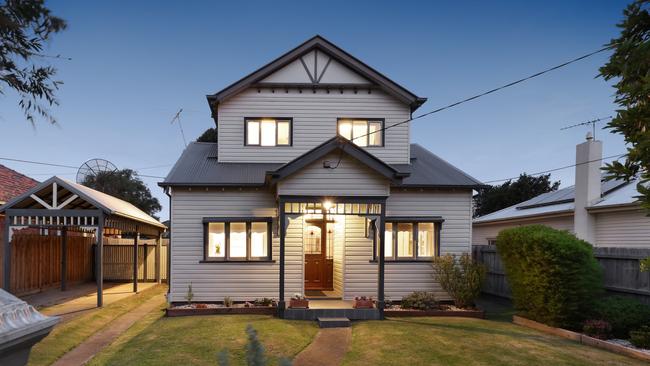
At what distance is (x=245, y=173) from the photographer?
13.8 meters

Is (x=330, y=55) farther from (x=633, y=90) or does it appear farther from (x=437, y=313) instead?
(x=633, y=90)

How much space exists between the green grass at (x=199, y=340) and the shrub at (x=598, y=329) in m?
6.30

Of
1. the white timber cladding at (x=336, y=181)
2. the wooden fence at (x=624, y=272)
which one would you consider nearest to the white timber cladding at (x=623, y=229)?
the wooden fence at (x=624, y=272)

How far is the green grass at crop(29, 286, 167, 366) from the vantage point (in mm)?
8250

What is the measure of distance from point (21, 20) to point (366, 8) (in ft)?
52.9

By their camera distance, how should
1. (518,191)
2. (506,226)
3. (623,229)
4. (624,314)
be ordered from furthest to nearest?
(518,191) → (506,226) → (623,229) → (624,314)

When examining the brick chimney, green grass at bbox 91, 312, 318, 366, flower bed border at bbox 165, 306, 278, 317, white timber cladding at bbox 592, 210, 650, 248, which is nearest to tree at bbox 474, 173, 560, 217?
the brick chimney

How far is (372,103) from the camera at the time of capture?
15102 mm

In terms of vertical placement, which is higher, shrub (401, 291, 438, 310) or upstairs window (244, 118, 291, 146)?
upstairs window (244, 118, 291, 146)

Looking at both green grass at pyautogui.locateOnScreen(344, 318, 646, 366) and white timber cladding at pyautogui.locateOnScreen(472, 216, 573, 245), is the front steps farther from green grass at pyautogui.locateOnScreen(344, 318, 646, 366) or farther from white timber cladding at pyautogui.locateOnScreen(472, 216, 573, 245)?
white timber cladding at pyautogui.locateOnScreen(472, 216, 573, 245)

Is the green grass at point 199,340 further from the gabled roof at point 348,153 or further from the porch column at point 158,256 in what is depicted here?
the porch column at point 158,256

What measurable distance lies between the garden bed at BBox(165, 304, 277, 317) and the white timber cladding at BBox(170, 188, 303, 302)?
2.23 feet

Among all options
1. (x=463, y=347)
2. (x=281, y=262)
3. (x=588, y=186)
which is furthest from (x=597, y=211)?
(x=281, y=262)

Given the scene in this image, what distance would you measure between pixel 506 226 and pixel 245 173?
15.9 m
